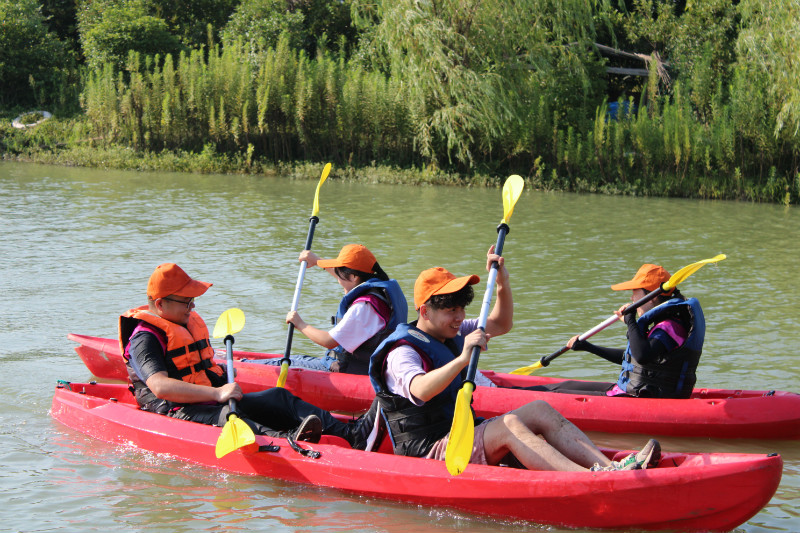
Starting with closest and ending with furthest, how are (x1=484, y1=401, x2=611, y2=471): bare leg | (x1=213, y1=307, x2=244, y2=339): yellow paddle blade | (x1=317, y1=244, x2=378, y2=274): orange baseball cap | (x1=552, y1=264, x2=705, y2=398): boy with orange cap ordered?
(x1=484, y1=401, x2=611, y2=471): bare leg → (x1=552, y1=264, x2=705, y2=398): boy with orange cap → (x1=317, y1=244, x2=378, y2=274): orange baseball cap → (x1=213, y1=307, x2=244, y2=339): yellow paddle blade

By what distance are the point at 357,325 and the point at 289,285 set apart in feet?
13.6

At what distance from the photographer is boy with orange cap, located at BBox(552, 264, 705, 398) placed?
5.16m

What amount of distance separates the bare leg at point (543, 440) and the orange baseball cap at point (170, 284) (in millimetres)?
1762

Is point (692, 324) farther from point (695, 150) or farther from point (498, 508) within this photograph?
point (695, 150)

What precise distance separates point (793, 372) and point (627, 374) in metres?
1.87

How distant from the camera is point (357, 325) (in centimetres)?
541

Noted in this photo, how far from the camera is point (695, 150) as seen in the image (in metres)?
17.5

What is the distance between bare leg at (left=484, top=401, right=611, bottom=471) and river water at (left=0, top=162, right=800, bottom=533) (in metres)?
0.38

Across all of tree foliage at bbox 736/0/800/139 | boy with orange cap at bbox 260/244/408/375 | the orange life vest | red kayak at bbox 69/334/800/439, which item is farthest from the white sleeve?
tree foliage at bbox 736/0/800/139

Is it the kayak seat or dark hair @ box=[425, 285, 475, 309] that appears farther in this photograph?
the kayak seat

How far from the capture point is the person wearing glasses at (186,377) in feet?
15.1

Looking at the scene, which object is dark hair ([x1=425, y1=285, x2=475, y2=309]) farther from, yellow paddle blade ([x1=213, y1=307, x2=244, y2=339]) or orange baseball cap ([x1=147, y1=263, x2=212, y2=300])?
yellow paddle blade ([x1=213, y1=307, x2=244, y2=339])

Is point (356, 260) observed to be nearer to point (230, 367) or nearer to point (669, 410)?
point (230, 367)

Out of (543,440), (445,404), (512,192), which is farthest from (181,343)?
(512,192)
